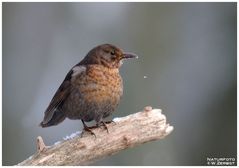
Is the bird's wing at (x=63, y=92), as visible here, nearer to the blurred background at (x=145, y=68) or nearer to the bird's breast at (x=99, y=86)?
the bird's breast at (x=99, y=86)

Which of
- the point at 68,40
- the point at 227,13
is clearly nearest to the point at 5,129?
the point at 68,40

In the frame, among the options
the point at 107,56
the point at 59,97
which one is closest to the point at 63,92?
the point at 59,97

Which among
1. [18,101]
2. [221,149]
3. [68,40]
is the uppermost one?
[68,40]

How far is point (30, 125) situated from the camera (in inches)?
390

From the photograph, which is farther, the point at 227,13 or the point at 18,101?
Result: the point at 227,13

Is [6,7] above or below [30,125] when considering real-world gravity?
above

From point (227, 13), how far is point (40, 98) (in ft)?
10.9

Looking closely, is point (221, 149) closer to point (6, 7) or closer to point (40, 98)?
point (40, 98)

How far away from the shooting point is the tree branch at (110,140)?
6.68 meters

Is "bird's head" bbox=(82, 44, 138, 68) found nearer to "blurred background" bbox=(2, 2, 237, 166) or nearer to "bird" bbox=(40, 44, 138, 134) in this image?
"bird" bbox=(40, 44, 138, 134)

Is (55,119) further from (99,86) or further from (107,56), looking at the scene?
(107,56)

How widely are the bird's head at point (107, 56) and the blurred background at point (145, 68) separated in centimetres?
222

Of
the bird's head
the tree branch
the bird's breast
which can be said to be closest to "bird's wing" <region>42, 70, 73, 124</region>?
the bird's breast

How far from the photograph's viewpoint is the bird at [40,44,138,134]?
7027mm
